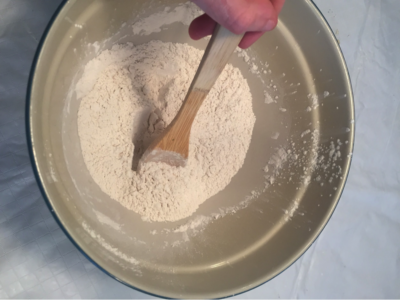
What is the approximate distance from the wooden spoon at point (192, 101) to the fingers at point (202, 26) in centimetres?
17

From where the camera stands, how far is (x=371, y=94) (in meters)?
1.08

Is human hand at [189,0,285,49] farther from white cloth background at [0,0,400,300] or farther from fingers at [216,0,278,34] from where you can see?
white cloth background at [0,0,400,300]

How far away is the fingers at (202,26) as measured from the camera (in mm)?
771

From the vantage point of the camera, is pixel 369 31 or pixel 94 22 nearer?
pixel 94 22

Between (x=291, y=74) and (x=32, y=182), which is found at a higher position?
(x=291, y=74)

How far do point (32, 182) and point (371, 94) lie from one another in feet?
4.18

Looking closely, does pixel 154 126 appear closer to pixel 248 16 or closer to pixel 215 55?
pixel 215 55

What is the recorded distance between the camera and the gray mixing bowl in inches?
25.0

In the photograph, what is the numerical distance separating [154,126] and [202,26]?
35 centimetres

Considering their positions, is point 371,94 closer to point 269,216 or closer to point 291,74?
point 291,74

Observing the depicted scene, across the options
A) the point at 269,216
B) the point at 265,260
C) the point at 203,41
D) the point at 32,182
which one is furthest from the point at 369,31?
the point at 32,182

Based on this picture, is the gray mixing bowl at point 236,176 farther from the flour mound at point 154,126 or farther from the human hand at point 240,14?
the human hand at point 240,14

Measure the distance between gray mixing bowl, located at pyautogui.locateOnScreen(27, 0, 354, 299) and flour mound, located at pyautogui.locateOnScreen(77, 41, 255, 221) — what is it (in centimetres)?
3

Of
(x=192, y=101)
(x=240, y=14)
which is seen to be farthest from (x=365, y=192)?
(x=240, y=14)
